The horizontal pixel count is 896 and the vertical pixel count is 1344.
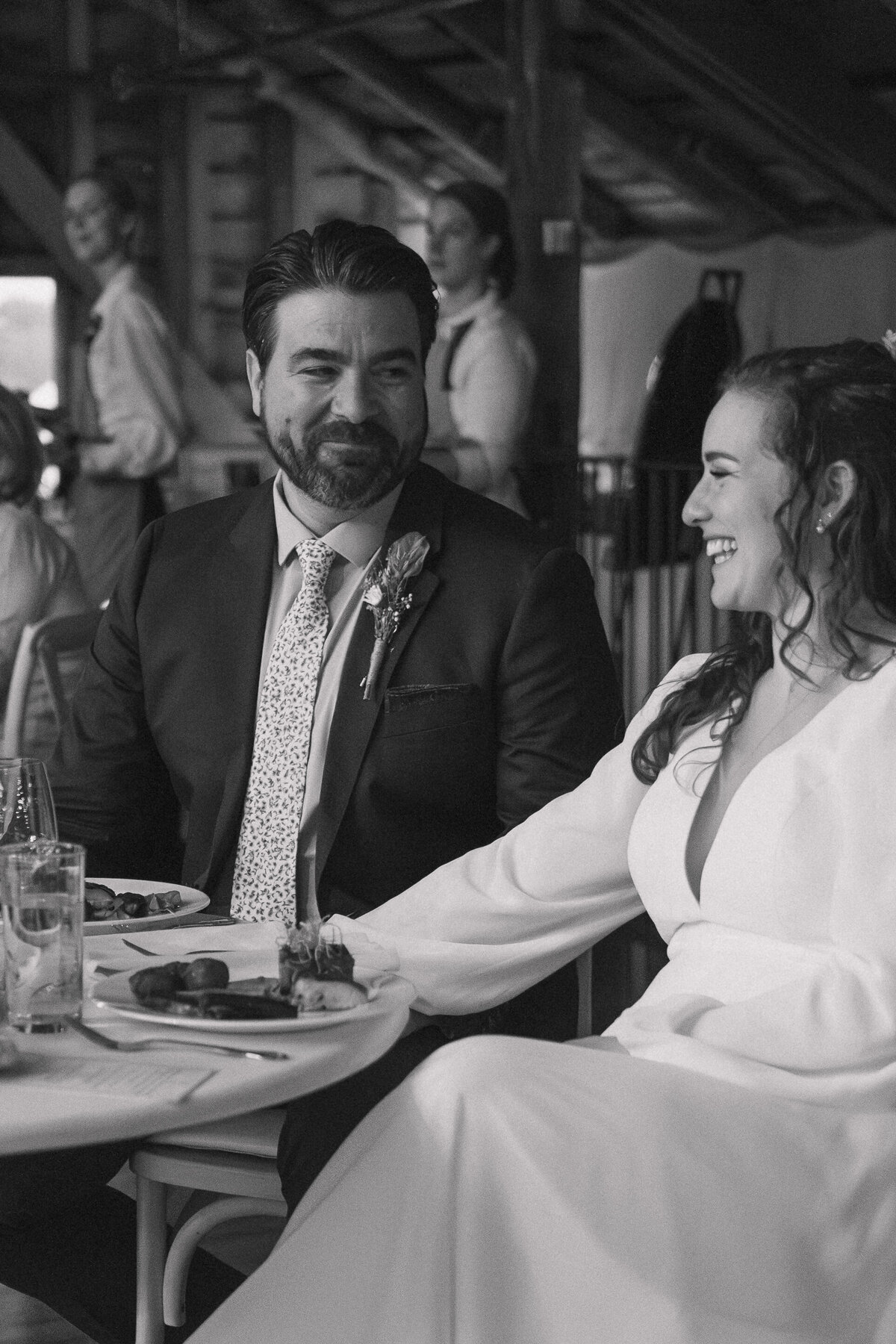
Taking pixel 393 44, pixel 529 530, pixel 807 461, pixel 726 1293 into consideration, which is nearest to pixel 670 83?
pixel 393 44

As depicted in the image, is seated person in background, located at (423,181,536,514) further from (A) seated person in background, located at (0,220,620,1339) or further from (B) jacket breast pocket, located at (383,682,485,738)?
(B) jacket breast pocket, located at (383,682,485,738)

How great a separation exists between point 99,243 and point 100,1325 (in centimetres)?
545

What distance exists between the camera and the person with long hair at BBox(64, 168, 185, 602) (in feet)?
20.5

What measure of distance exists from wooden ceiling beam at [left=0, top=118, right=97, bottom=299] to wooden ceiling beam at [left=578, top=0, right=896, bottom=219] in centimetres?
305

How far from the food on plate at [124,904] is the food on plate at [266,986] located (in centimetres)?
28

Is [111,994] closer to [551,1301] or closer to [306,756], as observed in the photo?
[551,1301]

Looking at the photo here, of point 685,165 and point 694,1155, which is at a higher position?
point 685,165

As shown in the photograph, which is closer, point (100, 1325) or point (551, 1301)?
point (551, 1301)

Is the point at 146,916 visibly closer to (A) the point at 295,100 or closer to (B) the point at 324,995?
(B) the point at 324,995

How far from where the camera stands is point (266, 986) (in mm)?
1510

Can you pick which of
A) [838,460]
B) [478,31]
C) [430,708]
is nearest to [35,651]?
[430,708]

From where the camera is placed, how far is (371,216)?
32.7 feet

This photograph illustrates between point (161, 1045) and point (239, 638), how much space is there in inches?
41.7

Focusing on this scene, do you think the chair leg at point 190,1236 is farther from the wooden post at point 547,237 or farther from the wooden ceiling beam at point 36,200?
the wooden ceiling beam at point 36,200
